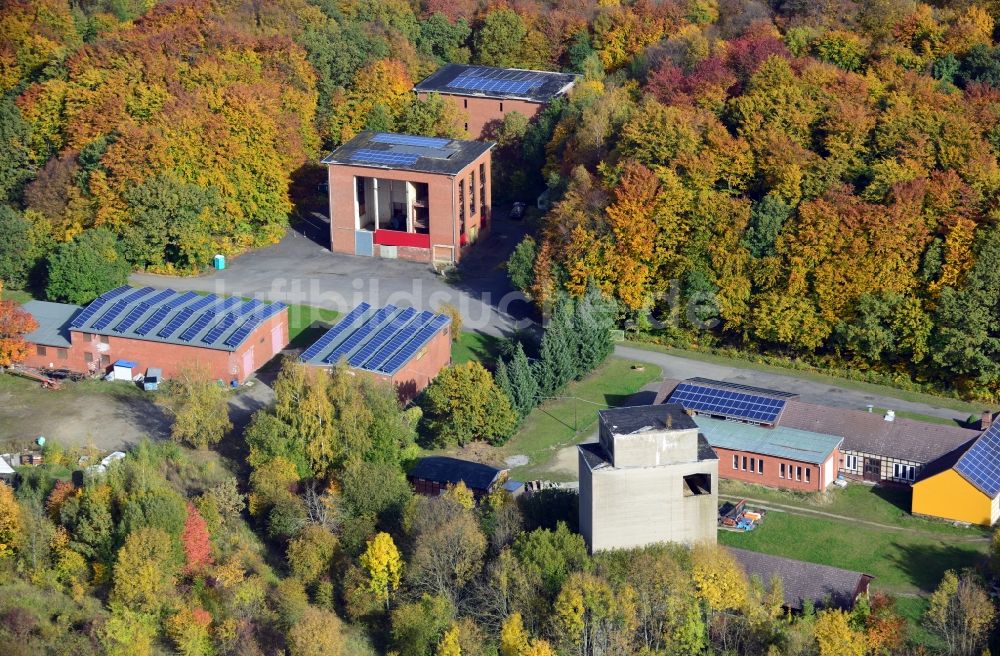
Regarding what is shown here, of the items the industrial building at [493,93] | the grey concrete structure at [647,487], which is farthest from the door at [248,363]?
the industrial building at [493,93]

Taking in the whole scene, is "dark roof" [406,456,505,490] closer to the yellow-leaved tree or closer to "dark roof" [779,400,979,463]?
the yellow-leaved tree

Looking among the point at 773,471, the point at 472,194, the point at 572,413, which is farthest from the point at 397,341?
the point at 773,471

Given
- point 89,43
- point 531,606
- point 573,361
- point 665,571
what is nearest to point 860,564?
point 665,571

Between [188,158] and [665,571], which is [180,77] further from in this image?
[665,571]

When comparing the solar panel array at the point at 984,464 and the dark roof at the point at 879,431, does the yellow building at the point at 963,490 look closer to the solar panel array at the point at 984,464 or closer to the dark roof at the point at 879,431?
the solar panel array at the point at 984,464

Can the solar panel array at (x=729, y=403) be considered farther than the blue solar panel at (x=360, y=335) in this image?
No
